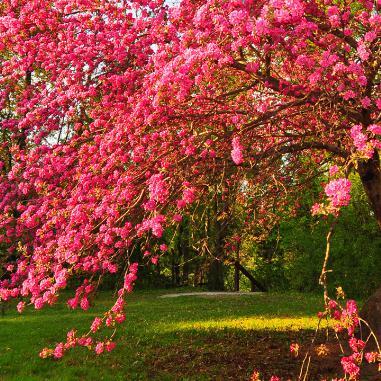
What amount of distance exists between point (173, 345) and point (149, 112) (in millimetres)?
5755

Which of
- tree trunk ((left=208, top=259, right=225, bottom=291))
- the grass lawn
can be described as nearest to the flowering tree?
the grass lawn

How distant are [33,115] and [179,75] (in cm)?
354

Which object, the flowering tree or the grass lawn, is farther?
the grass lawn

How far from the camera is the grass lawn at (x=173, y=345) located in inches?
325

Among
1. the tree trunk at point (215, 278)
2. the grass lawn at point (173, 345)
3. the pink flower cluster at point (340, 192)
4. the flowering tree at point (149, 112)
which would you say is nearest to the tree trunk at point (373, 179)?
the flowering tree at point (149, 112)

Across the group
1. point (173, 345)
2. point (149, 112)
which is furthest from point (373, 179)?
point (173, 345)

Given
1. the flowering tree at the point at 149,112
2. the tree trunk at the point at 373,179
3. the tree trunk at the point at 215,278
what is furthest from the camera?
the tree trunk at the point at 215,278

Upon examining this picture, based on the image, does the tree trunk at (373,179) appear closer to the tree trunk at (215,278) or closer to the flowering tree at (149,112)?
the flowering tree at (149,112)

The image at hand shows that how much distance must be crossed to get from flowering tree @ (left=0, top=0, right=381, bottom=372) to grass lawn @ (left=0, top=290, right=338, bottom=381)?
7.20 ft

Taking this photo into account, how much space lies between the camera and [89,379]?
7836 mm

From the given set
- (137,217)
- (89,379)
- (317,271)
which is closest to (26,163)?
(137,217)

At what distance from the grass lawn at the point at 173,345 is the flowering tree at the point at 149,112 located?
219 cm

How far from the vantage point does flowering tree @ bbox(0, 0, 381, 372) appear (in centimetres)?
547

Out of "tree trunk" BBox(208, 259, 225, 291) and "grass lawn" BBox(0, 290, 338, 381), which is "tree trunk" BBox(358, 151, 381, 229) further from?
"tree trunk" BBox(208, 259, 225, 291)
